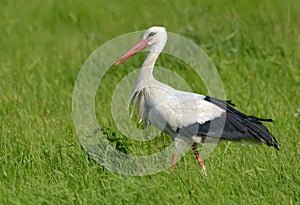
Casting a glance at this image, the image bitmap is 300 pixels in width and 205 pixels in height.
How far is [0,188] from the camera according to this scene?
4.68 m

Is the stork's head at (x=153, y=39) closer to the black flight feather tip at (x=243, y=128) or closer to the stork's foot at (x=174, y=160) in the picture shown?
the black flight feather tip at (x=243, y=128)

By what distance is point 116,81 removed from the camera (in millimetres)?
A: 7699

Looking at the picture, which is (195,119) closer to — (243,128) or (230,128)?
(230,128)

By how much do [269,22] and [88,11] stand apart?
3.34 m

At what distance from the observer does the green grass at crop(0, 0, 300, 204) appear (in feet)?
15.2

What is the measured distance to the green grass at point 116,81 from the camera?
15.2 ft

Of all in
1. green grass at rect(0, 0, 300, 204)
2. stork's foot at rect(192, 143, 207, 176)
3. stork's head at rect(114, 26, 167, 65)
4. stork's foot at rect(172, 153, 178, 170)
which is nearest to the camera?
green grass at rect(0, 0, 300, 204)

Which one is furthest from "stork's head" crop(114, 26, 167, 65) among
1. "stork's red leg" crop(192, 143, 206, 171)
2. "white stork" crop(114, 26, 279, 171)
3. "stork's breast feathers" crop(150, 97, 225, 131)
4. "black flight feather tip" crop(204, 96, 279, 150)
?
"stork's red leg" crop(192, 143, 206, 171)

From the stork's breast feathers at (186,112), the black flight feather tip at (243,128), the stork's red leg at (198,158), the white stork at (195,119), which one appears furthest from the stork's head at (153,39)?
the stork's red leg at (198,158)

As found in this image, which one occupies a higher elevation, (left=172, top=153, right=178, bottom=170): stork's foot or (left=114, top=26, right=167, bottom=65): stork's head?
(left=114, top=26, right=167, bottom=65): stork's head

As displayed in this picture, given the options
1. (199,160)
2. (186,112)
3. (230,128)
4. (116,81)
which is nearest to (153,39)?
(186,112)

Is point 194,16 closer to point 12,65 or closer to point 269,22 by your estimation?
point 269,22

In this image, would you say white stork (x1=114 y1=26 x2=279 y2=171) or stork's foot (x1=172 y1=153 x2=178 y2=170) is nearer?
stork's foot (x1=172 y1=153 x2=178 y2=170)

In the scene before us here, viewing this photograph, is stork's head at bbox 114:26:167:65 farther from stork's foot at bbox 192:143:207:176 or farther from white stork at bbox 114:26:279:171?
stork's foot at bbox 192:143:207:176
